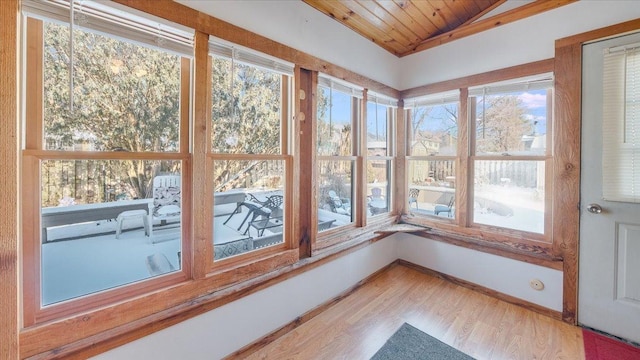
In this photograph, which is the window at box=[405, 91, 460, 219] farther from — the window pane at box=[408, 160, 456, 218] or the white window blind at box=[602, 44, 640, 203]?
the white window blind at box=[602, 44, 640, 203]

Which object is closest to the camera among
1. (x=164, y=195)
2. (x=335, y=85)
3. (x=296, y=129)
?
(x=164, y=195)

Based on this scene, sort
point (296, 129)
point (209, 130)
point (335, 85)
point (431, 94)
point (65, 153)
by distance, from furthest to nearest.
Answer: point (431, 94) < point (335, 85) < point (296, 129) < point (209, 130) < point (65, 153)

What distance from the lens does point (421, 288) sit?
2.75 meters

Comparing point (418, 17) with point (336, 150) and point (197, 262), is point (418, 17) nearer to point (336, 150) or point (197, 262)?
point (336, 150)

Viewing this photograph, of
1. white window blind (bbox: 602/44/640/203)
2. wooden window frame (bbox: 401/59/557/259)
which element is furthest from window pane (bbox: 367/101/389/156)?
white window blind (bbox: 602/44/640/203)

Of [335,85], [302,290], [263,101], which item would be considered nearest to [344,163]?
[335,85]

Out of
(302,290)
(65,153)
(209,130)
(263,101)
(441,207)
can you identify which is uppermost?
(263,101)

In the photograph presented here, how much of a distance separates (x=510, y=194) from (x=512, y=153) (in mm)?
396

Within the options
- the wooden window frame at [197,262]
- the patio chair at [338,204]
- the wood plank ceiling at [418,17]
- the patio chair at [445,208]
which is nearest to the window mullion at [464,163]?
the patio chair at [445,208]

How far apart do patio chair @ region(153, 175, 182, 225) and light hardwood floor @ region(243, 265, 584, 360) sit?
44.2 inches

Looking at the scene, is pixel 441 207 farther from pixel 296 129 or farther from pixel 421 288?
pixel 296 129

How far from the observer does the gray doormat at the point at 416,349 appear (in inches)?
71.6

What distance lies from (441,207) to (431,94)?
130cm

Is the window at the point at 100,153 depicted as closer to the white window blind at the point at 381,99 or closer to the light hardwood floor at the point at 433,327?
the light hardwood floor at the point at 433,327
